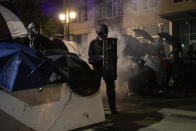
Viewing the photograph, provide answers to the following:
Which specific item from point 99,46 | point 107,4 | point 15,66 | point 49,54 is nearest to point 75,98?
point 49,54

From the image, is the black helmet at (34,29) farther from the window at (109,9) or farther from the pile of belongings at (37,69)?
the window at (109,9)

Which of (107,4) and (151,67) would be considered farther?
(107,4)

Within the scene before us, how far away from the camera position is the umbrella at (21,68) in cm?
298

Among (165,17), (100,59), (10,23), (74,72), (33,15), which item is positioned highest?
(33,15)

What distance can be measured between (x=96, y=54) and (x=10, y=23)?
1689mm

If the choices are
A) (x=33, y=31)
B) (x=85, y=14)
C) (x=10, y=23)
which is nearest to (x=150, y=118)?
(x=33, y=31)

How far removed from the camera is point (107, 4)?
2388 centimetres

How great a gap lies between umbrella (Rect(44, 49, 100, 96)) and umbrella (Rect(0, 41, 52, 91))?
20cm

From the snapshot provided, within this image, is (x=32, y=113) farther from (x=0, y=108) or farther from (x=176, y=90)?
(x=176, y=90)

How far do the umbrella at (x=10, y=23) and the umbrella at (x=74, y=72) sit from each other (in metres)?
1.35

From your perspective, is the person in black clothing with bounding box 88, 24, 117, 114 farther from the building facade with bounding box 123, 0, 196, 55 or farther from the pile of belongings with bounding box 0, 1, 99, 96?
the building facade with bounding box 123, 0, 196, 55

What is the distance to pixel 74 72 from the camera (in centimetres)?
351

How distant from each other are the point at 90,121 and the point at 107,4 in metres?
21.0

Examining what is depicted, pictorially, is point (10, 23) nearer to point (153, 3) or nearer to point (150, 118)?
point (150, 118)
